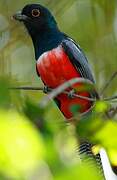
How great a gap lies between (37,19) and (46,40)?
7 cm

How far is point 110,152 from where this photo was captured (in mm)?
422

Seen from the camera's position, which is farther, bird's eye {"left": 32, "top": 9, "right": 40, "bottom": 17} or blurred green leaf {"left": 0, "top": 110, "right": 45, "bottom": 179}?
bird's eye {"left": 32, "top": 9, "right": 40, "bottom": 17}

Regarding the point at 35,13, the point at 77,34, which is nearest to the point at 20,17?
the point at 35,13

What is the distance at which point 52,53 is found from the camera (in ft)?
5.11

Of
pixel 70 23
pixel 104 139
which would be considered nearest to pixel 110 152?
pixel 104 139

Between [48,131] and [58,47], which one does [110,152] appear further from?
[58,47]

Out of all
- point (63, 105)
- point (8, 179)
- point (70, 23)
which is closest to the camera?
point (8, 179)

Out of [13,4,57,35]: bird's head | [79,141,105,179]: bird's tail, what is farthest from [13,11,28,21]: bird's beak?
[79,141,105,179]: bird's tail

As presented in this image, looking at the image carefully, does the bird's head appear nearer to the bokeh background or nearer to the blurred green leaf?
the bokeh background

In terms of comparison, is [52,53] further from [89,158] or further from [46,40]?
[89,158]

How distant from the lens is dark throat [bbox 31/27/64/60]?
1.58m

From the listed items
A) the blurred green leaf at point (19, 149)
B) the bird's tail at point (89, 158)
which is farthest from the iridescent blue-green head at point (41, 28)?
the blurred green leaf at point (19, 149)

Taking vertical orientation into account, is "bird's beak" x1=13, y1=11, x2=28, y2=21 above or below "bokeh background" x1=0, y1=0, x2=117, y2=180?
above

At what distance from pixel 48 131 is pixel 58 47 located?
3.93ft
